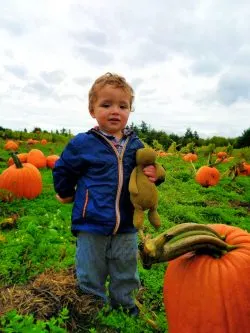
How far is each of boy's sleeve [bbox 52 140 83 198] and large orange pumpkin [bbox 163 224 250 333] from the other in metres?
1.20

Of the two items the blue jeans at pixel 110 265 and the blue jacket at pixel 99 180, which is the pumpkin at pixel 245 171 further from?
the blue jacket at pixel 99 180

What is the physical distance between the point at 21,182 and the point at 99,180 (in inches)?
156

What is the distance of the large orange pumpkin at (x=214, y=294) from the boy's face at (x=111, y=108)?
1.22 meters

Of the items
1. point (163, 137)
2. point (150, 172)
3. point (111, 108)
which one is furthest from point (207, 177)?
point (163, 137)

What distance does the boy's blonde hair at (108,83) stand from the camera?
3.21 m

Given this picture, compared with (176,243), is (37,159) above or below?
below

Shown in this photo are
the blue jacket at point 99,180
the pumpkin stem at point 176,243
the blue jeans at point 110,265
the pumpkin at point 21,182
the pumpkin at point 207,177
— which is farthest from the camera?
the pumpkin at point 207,177

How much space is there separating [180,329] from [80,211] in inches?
45.2

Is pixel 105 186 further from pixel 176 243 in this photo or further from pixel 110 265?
pixel 176 243

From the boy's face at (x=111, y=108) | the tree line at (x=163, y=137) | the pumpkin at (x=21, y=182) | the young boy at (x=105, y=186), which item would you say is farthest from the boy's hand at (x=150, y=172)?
the tree line at (x=163, y=137)

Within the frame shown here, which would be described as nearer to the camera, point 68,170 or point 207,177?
point 68,170

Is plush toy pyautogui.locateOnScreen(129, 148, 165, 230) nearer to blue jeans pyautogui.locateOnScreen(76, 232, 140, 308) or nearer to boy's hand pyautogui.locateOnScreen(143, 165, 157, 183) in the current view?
boy's hand pyautogui.locateOnScreen(143, 165, 157, 183)

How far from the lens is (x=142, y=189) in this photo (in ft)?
10.1

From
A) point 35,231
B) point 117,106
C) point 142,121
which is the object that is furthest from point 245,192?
point 142,121
